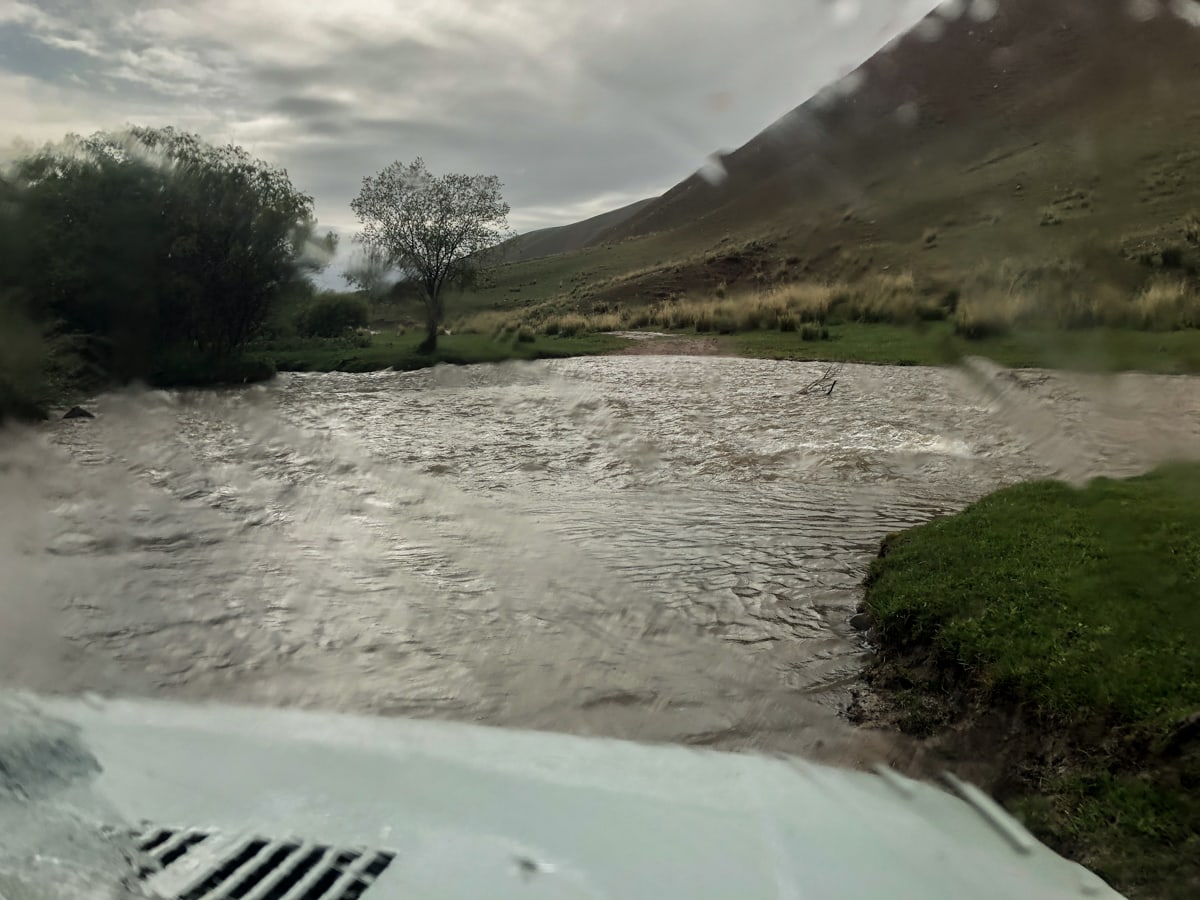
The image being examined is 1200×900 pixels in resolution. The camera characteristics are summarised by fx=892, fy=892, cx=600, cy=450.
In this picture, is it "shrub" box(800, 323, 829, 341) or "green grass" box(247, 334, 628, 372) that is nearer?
"shrub" box(800, 323, 829, 341)

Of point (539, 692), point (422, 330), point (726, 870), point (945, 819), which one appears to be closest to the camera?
point (726, 870)

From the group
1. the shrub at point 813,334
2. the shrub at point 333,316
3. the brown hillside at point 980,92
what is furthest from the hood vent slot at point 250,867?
the shrub at point 333,316

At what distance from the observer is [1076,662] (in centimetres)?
396

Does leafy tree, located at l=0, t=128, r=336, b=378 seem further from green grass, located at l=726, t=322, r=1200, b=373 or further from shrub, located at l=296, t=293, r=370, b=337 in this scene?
green grass, located at l=726, t=322, r=1200, b=373

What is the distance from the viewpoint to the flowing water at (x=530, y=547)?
15.1 ft

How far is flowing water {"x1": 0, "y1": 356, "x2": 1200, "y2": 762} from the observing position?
4613 millimetres

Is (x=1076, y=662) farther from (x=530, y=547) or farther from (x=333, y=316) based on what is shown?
(x=333, y=316)

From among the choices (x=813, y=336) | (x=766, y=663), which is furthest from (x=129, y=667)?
(x=813, y=336)

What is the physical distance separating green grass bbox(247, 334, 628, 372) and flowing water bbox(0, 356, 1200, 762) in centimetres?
1124

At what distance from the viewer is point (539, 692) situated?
4797mm

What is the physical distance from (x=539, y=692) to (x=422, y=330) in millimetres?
31211

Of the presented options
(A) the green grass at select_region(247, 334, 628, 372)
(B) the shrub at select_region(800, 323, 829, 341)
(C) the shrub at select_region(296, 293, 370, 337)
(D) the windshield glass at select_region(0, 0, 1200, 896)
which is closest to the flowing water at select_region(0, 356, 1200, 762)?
(D) the windshield glass at select_region(0, 0, 1200, 896)

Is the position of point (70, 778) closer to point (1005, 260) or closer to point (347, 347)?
point (1005, 260)

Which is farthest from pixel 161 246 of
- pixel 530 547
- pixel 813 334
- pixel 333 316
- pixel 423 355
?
pixel 530 547
